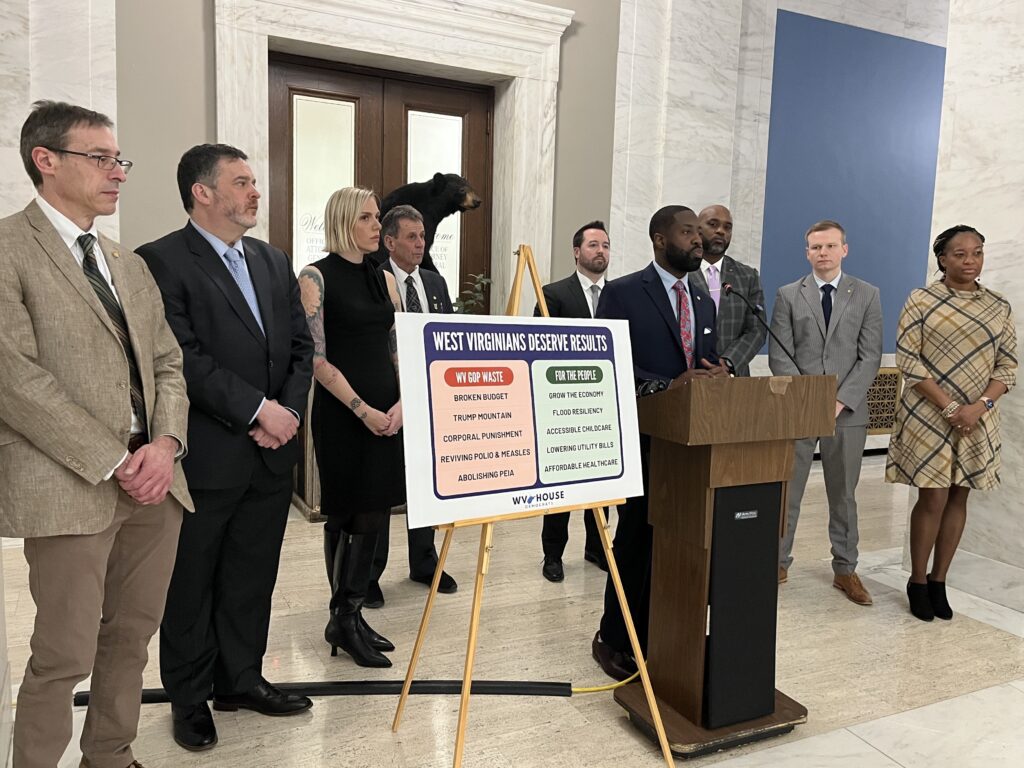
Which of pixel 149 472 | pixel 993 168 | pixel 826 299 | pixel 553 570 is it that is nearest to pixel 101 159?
pixel 149 472

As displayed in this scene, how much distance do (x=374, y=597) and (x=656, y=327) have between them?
5.88 feet

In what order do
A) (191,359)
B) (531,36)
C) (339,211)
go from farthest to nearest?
1. (531,36)
2. (339,211)
3. (191,359)

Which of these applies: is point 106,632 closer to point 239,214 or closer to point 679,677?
point 239,214

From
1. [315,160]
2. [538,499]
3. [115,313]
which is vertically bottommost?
[538,499]

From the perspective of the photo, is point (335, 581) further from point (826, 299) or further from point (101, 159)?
point (826, 299)

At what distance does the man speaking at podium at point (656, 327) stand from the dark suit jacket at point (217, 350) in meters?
1.20

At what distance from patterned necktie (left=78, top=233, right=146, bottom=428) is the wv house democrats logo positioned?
98 cm

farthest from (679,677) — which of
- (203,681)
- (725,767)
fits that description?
(203,681)

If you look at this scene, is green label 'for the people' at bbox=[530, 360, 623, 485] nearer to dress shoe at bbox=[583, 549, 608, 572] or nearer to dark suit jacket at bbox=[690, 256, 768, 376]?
dark suit jacket at bbox=[690, 256, 768, 376]

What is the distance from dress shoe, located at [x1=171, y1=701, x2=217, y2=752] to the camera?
240cm

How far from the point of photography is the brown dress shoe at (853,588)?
381 centimetres

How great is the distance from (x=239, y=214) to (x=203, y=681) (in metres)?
1.40

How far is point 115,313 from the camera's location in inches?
77.7

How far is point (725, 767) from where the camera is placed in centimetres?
240
